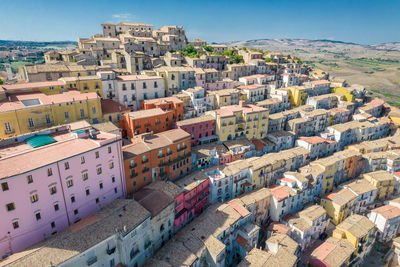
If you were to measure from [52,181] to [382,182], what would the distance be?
65.6 meters

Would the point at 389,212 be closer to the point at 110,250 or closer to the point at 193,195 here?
the point at 193,195

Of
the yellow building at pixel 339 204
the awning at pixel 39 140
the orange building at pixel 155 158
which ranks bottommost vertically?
the yellow building at pixel 339 204

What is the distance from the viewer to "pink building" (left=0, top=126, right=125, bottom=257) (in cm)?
2625

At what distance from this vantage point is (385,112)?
92.6 m

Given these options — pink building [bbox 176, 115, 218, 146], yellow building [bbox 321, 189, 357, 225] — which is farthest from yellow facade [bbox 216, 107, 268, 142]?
yellow building [bbox 321, 189, 357, 225]

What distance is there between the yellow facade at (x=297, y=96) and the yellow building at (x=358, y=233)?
1657 inches

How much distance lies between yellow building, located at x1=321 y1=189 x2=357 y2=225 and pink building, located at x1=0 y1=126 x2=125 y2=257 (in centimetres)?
4180

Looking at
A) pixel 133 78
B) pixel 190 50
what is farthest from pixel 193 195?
pixel 190 50

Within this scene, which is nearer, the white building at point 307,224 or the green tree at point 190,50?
the white building at point 307,224

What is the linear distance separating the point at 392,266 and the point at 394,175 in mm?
23094

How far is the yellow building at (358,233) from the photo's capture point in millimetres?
42987

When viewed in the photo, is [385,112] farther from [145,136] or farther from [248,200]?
Answer: [145,136]

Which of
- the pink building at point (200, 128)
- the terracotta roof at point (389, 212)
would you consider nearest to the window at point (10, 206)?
the pink building at point (200, 128)

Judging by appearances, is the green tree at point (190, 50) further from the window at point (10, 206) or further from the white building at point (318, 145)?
the window at point (10, 206)
